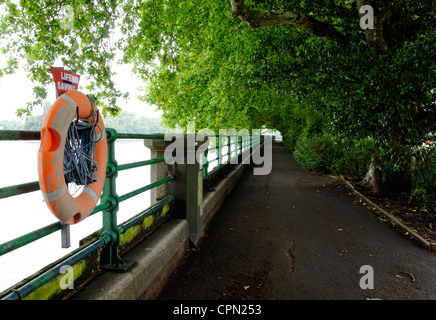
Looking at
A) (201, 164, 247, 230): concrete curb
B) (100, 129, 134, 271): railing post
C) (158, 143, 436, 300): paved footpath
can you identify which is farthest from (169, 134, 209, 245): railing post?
(100, 129, 134, 271): railing post

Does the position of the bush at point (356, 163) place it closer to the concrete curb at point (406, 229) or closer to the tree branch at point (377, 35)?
the concrete curb at point (406, 229)

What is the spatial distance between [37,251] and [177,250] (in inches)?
165

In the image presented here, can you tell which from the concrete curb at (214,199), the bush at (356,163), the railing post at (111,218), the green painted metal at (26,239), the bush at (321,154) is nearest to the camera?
the green painted metal at (26,239)

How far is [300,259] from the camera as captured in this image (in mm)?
4000

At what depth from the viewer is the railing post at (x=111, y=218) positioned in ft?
8.63

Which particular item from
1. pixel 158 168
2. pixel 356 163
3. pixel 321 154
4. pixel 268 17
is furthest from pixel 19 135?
pixel 321 154

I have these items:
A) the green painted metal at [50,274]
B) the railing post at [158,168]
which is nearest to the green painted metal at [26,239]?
the green painted metal at [50,274]

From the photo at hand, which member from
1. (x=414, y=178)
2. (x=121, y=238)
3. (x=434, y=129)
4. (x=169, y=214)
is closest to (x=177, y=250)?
(x=169, y=214)

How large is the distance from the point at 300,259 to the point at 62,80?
3.53 metres

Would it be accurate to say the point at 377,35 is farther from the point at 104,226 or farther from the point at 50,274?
the point at 50,274

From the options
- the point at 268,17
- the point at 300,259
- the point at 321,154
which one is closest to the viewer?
the point at 300,259

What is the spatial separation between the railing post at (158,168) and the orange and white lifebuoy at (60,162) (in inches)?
61.9

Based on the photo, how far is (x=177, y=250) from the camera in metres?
3.72

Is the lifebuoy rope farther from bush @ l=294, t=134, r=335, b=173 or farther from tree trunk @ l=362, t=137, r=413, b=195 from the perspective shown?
bush @ l=294, t=134, r=335, b=173
